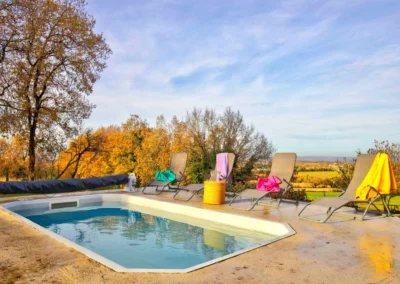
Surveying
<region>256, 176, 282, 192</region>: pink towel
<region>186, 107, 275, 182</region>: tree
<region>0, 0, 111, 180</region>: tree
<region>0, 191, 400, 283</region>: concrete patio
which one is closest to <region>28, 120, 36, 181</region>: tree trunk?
<region>0, 0, 111, 180</region>: tree

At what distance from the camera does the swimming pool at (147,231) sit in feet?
13.5

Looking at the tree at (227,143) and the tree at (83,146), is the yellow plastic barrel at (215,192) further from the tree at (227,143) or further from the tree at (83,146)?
the tree at (83,146)

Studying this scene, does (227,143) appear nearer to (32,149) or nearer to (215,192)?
(32,149)

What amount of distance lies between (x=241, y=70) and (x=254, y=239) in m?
10.1

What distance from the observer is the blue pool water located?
424cm

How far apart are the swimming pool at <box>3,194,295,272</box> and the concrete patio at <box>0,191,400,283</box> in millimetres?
159

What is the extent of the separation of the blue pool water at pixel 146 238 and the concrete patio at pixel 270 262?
0.85 metres

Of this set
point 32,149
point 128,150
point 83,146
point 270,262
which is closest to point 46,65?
point 32,149

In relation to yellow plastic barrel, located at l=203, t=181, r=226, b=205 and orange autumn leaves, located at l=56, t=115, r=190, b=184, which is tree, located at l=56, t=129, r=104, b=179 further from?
yellow plastic barrel, located at l=203, t=181, r=226, b=205

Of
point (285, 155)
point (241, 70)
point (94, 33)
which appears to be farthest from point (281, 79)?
point (94, 33)

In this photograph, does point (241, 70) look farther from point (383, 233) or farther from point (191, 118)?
point (383, 233)

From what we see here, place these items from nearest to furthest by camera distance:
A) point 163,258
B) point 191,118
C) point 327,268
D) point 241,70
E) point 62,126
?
point 327,268, point 163,258, point 241,70, point 62,126, point 191,118

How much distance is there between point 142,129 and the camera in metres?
28.5

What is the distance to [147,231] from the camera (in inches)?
227
